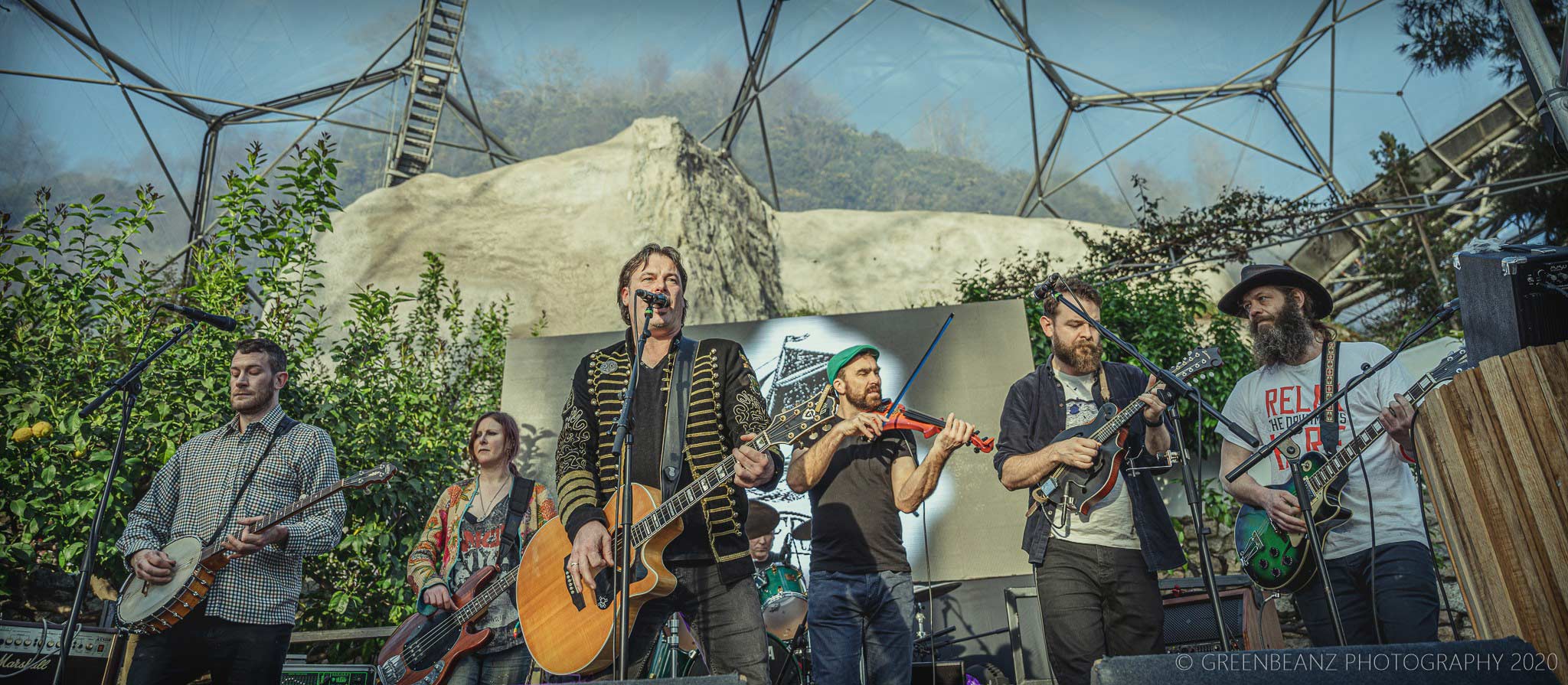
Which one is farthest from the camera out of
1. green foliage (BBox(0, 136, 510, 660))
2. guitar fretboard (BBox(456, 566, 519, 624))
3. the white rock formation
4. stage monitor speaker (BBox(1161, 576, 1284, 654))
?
the white rock formation

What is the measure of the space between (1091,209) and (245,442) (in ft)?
42.5

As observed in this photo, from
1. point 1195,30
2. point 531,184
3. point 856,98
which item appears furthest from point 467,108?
point 1195,30

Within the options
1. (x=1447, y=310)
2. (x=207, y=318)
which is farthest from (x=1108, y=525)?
(x=207, y=318)

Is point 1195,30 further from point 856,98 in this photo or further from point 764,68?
point 764,68

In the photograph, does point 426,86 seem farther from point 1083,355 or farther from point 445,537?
point 1083,355

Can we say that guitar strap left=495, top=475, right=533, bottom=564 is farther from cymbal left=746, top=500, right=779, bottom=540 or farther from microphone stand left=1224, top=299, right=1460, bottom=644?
microphone stand left=1224, top=299, right=1460, bottom=644

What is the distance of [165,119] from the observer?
10953 mm

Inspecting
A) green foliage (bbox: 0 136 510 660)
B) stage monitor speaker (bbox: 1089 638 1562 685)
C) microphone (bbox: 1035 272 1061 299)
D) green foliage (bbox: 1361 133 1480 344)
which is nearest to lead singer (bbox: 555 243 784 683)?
microphone (bbox: 1035 272 1061 299)

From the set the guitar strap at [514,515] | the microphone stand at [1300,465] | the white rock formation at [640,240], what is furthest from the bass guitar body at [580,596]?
the white rock formation at [640,240]

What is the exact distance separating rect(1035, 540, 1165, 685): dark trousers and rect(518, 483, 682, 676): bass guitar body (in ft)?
4.68

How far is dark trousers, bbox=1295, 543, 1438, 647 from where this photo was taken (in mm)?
3307

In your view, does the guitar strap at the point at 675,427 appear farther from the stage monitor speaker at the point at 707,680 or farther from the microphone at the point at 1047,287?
the microphone at the point at 1047,287

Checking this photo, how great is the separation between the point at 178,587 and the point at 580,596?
5.59ft

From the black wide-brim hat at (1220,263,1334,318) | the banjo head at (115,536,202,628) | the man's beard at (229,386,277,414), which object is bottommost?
the banjo head at (115,536,202,628)
